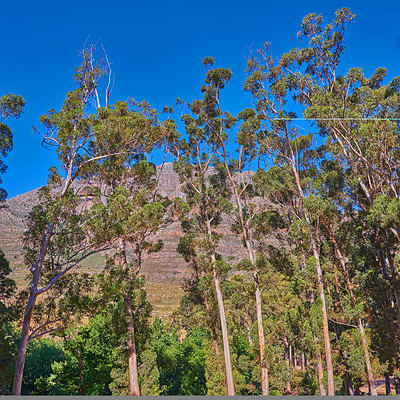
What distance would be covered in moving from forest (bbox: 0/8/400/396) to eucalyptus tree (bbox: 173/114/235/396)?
9 cm

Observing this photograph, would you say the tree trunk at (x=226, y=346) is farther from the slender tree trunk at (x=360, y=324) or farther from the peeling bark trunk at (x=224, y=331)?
the slender tree trunk at (x=360, y=324)

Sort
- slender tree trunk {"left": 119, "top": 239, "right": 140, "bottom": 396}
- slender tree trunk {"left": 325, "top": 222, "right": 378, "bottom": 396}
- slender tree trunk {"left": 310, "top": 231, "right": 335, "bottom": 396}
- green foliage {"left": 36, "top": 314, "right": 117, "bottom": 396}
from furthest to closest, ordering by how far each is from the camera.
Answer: green foliage {"left": 36, "top": 314, "right": 117, "bottom": 396}, slender tree trunk {"left": 325, "top": 222, "right": 378, "bottom": 396}, slender tree trunk {"left": 310, "top": 231, "right": 335, "bottom": 396}, slender tree trunk {"left": 119, "top": 239, "right": 140, "bottom": 396}

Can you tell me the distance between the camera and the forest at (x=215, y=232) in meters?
9.71

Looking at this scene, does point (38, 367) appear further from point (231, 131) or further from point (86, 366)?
point (231, 131)

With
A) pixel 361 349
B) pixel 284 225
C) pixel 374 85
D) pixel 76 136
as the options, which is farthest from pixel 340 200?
pixel 76 136

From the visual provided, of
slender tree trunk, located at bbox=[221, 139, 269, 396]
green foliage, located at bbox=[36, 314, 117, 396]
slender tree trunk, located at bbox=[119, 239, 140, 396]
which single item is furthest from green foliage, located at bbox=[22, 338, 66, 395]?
slender tree trunk, located at bbox=[221, 139, 269, 396]

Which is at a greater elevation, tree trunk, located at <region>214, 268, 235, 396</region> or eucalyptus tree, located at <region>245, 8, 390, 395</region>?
eucalyptus tree, located at <region>245, 8, 390, 395</region>

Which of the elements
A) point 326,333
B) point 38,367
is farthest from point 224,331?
point 38,367

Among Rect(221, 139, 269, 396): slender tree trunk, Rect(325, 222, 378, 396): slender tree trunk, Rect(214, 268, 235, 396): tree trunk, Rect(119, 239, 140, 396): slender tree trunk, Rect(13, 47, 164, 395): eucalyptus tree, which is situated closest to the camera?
Rect(13, 47, 164, 395): eucalyptus tree

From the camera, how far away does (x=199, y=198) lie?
17.1 meters

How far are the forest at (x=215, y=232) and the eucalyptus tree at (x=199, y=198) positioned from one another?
0.28ft

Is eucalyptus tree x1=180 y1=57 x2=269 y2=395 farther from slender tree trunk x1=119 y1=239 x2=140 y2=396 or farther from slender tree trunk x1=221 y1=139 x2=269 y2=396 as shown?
slender tree trunk x1=119 y1=239 x2=140 y2=396

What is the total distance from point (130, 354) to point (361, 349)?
1067cm

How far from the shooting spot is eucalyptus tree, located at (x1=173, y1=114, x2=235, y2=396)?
16094 millimetres
